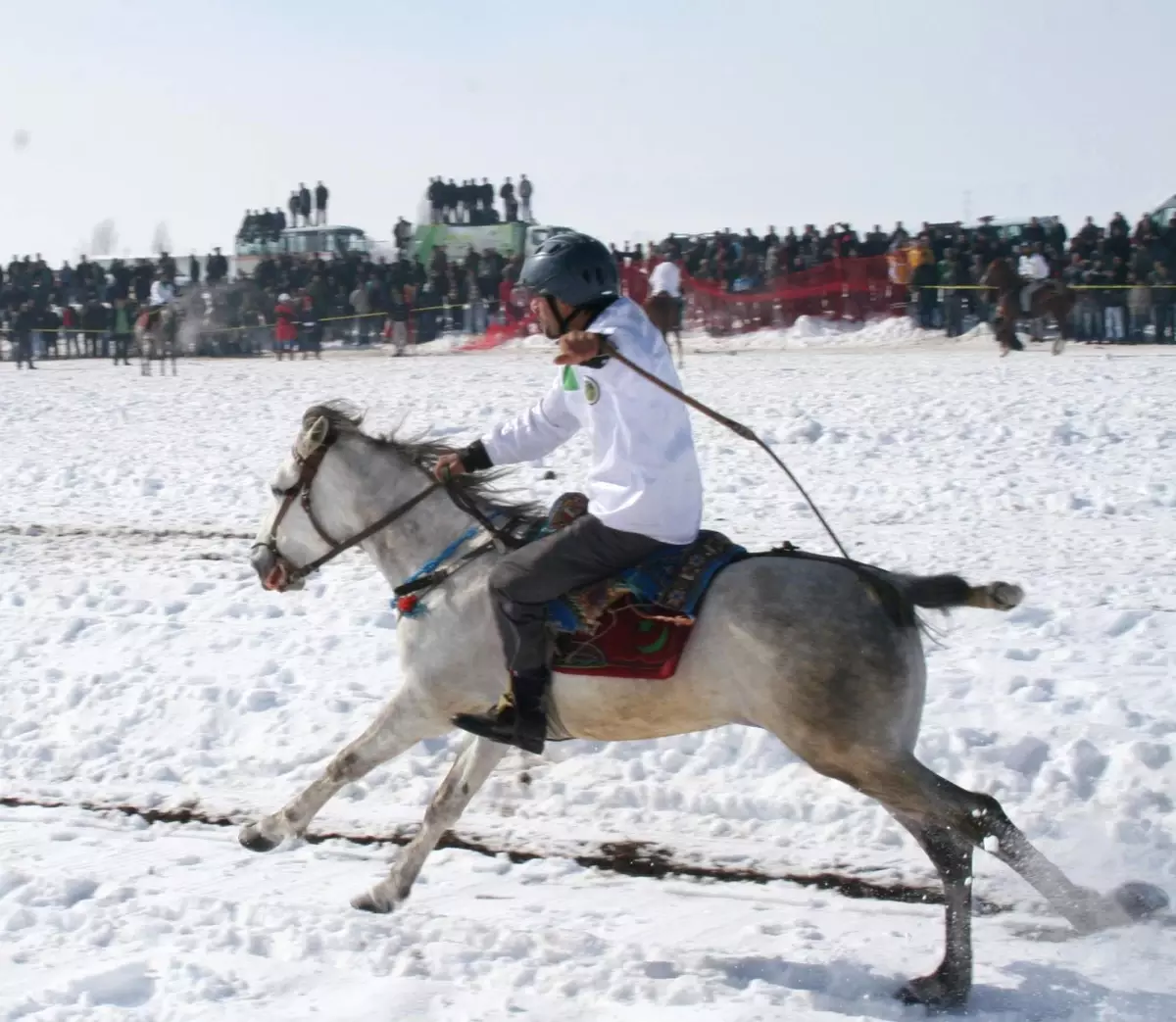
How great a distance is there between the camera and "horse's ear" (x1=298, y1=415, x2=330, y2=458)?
613 centimetres

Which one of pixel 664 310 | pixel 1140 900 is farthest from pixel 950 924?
pixel 664 310

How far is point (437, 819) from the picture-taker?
5711 mm

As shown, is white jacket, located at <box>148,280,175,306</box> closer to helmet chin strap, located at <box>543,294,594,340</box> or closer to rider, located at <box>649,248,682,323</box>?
rider, located at <box>649,248,682,323</box>

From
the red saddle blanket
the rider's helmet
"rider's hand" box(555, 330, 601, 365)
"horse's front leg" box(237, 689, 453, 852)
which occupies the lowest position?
"horse's front leg" box(237, 689, 453, 852)

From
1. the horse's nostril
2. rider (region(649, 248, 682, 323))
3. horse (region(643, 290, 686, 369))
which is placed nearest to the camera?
the horse's nostril

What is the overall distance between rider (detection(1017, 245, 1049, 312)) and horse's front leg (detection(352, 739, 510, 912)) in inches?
718

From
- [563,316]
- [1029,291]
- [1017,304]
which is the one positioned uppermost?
[1029,291]

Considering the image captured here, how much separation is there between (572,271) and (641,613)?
1262mm

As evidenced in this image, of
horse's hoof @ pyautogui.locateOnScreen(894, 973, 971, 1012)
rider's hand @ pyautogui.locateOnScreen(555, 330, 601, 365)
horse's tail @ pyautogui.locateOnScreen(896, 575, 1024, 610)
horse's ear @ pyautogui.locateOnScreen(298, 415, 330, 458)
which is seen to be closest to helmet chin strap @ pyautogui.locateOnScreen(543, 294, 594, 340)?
rider's hand @ pyautogui.locateOnScreen(555, 330, 601, 365)

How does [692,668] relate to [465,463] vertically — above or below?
below

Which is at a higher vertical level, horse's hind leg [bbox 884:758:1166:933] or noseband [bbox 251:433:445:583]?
noseband [bbox 251:433:445:583]

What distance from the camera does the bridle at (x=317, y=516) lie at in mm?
5953

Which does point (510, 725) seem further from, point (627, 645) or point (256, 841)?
point (256, 841)

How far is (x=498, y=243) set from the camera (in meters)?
30.2
